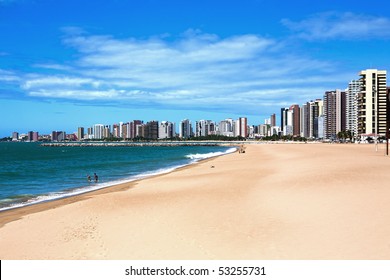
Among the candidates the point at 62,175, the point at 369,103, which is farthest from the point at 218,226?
the point at 369,103

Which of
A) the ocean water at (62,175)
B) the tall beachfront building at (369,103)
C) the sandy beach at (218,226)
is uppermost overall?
the tall beachfront building at (369,103)

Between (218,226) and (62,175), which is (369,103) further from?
(218,226)

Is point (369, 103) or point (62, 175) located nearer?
point (62, 175)

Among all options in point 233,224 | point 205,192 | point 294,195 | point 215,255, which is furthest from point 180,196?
point 215,255

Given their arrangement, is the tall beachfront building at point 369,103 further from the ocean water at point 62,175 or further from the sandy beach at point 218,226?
the sandy beach at point 218,226

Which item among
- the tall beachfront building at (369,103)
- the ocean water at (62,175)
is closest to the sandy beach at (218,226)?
the ocean water at (62,175)

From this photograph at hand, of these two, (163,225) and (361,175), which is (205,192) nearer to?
(163,225)

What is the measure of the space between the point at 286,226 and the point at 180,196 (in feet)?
24.4

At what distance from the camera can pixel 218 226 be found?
32.2 feet

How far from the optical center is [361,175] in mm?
18250

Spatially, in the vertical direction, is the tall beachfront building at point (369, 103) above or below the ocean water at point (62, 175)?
above

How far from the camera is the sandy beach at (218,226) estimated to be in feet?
24.9

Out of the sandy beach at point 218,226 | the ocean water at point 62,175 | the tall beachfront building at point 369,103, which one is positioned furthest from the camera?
the tall beachfront building at point 369,103

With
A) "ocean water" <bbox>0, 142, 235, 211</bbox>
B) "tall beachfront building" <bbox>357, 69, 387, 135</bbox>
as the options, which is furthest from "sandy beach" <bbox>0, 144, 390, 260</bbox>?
"tall beachfront building" <bbox>357, 69, 387, 135</bbox>
